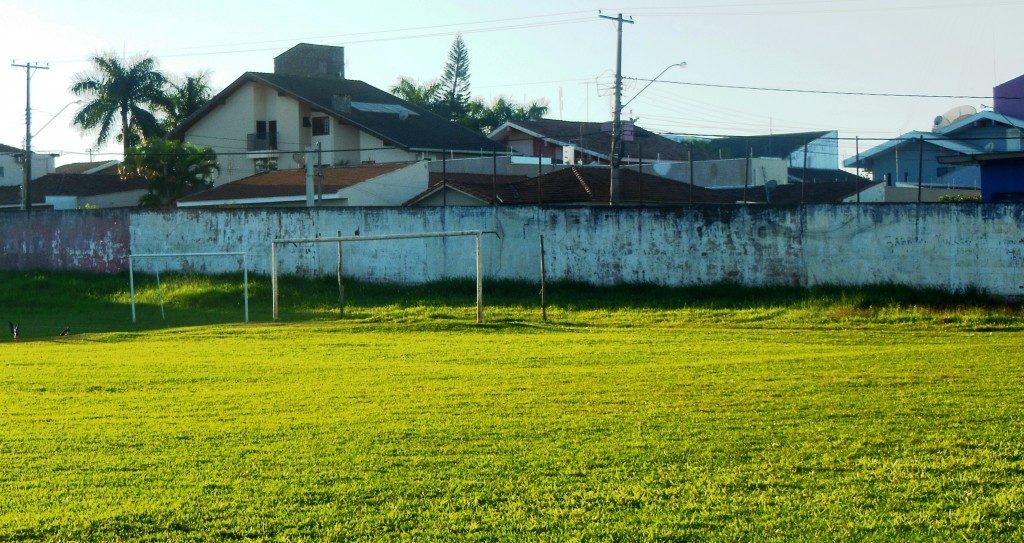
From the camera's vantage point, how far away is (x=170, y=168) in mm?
54781

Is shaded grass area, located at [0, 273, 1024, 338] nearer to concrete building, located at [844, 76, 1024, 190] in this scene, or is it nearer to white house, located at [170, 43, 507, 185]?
white house, located at [170, 43, 507, 185]

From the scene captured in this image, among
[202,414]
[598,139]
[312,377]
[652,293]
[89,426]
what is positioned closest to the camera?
[89,426]

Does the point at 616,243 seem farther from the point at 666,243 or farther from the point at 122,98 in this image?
the point at 122,98

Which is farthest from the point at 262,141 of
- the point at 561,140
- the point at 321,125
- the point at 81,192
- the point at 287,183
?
the point at 561,140

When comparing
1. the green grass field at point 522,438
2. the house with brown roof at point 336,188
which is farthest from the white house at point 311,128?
the green grass field at point 522,438

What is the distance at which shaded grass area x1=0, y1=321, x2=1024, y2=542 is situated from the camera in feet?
26.0

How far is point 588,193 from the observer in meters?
39.2

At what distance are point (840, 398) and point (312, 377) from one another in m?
7.18

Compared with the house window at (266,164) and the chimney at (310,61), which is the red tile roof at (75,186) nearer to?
the house window at (266,164)

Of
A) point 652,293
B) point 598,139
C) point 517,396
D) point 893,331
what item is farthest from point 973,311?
point 598,139

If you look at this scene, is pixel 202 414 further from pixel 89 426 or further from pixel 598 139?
pixel 598 139

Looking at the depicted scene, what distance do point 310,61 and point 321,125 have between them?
1278cm

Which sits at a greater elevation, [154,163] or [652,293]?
[154,163]

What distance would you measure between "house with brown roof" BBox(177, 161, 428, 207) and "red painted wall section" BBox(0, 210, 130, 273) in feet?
23.3
